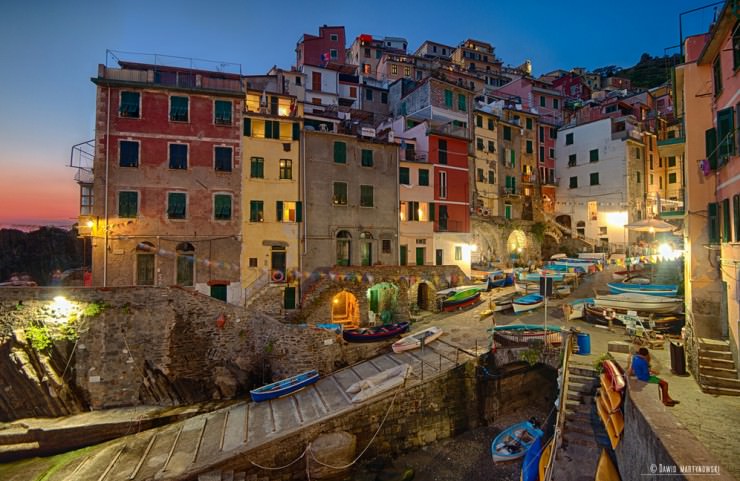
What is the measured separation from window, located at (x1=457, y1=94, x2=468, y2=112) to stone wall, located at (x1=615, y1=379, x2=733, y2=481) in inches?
1411

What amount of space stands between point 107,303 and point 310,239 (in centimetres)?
1278

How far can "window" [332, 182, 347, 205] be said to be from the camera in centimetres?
2767

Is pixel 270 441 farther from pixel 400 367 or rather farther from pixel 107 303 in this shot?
pixel 107 303

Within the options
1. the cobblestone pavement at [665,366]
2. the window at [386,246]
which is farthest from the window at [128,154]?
the cobblestone pavement at [665,366]

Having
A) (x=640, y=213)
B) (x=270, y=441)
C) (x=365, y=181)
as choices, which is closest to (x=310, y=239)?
(x=365, y=181)

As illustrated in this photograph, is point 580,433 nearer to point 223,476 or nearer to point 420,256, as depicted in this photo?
point 223,476

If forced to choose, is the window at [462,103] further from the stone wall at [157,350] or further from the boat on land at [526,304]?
the stone wall at [157,350]

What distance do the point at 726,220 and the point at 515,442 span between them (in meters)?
11.0

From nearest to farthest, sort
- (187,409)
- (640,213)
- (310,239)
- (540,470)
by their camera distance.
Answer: (540,470) < (187,409) < (310,239) < (640,213)

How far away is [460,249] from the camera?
108 feet

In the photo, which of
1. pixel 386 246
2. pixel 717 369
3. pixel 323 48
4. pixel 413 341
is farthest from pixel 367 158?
pixel 323 48

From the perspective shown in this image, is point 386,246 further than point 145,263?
Yes

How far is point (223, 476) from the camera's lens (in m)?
12.7

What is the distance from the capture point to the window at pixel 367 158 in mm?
28781
